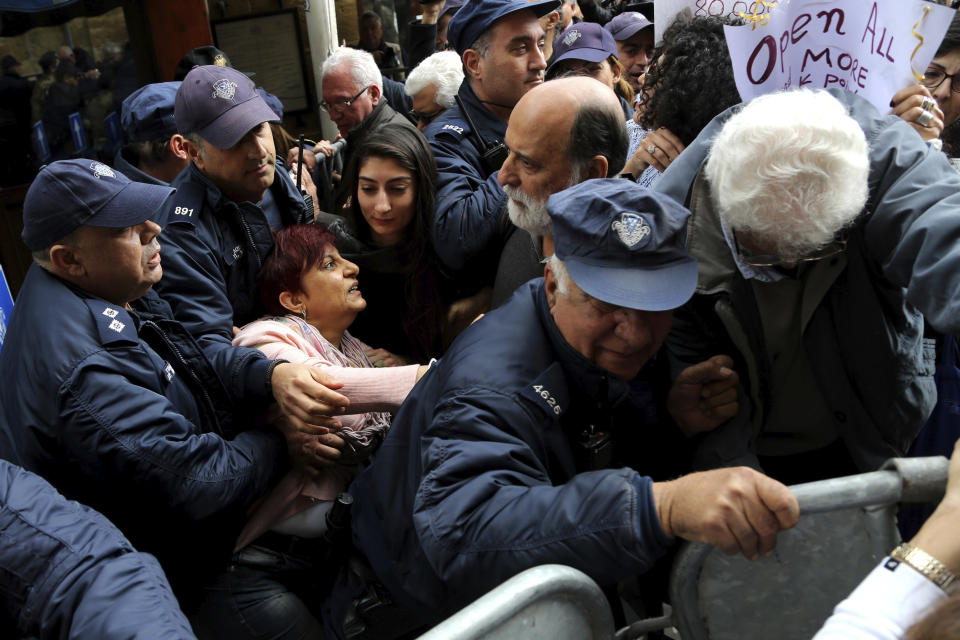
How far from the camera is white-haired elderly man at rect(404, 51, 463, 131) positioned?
4.26m

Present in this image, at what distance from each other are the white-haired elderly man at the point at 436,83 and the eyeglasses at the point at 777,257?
8.81ft

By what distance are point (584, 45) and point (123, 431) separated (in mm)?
2950

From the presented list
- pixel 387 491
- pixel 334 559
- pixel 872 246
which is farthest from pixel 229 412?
pixel 872 246

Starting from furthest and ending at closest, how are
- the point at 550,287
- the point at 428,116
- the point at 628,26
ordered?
the point at 628,26 → the point at 428,116 → the point at 550,287

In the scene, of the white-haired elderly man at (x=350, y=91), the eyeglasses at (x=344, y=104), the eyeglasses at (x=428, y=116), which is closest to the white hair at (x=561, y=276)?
the eyeglasses at (x=428, y=116)

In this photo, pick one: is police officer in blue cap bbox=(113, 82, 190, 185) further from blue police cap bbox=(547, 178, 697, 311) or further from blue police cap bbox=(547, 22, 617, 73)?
blue police cap bbox=(547, 178, 697, 311)

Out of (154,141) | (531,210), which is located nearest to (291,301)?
(531,210)

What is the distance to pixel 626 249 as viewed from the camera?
154 centimetres

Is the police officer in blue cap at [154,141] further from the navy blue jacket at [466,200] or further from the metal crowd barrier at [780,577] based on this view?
the metal crowd barrier at [780,577]

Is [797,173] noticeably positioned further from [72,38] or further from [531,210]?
[72,38]

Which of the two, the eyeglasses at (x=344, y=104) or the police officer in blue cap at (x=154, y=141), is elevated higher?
the police officer in blue cap at (x=154, y=141)

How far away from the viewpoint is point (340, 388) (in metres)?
2.33

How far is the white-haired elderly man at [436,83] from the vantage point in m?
4.26

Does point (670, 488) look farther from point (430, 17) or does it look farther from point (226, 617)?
point (430, 17)
